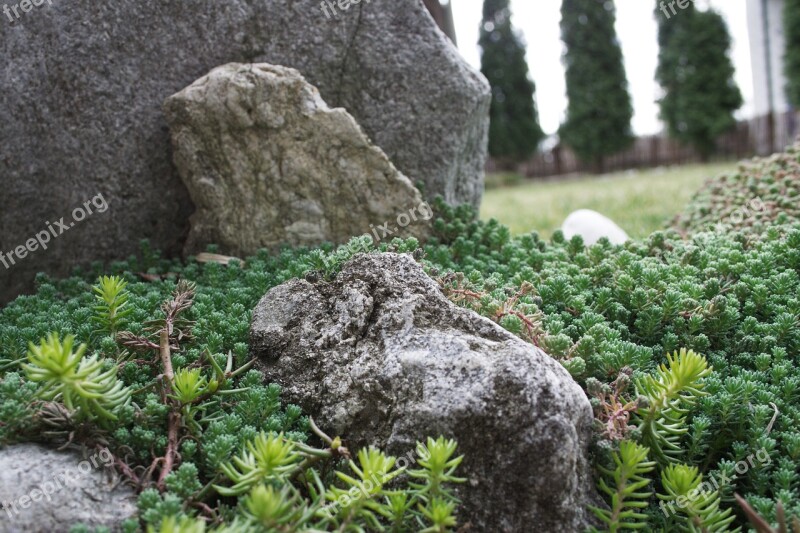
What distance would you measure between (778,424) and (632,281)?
0.90 meters

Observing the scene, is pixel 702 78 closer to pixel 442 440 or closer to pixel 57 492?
pixel 442 440

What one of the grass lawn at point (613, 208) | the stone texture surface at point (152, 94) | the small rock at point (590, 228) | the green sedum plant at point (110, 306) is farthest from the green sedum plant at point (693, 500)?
the grass lawn at point (613, 208)

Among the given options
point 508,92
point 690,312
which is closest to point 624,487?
point 690,312

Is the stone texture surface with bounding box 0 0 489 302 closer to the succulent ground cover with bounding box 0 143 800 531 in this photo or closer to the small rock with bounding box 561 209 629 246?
the succulent ground cover with bounding box 0 143 800 531

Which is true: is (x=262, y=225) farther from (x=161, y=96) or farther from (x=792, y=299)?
(x=792, y=299)

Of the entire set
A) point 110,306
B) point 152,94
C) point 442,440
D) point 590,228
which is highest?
point 152,94

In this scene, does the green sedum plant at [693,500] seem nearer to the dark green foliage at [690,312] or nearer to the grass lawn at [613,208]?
the dark green foliage at [690,312]

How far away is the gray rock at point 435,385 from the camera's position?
1979mm

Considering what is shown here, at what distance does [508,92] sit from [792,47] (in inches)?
335

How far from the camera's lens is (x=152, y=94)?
13.4 feet

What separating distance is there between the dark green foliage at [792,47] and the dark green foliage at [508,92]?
24.6ft

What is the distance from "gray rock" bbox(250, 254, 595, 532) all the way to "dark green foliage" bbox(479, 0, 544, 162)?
20.3 m

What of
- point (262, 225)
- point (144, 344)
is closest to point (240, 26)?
point (262, 225)

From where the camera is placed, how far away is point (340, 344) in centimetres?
248
